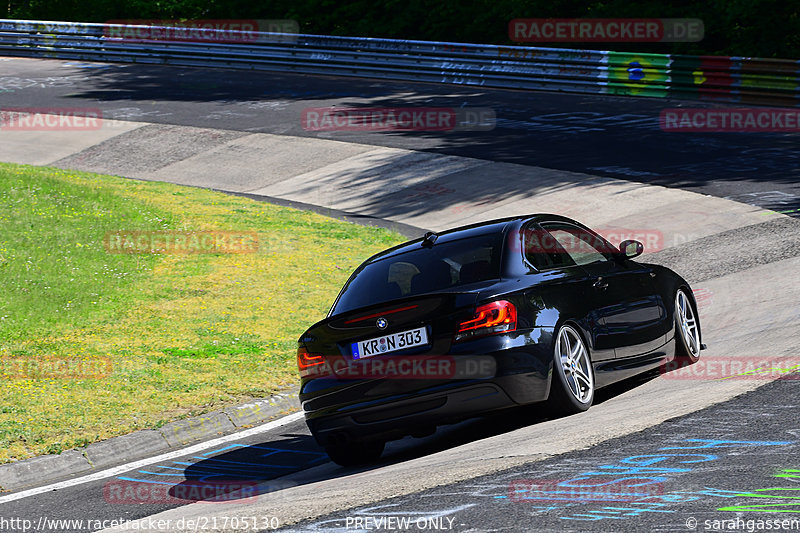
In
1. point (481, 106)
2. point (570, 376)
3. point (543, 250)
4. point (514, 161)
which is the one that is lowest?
point (570, 376)

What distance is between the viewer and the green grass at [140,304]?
8.98m

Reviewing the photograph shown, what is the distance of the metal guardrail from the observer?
80.3 ft

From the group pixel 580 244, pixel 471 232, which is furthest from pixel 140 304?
pixel 580 244

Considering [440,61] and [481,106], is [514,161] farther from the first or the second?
[440,61]

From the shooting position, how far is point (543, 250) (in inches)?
306

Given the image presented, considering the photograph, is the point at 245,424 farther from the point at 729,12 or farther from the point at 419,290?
the point at 729,12

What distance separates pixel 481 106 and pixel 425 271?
19.6 m

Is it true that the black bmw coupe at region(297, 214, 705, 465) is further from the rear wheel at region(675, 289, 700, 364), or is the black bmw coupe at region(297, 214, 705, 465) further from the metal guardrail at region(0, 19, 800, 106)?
the metal guardrail at region(0, 19, 800, 106)

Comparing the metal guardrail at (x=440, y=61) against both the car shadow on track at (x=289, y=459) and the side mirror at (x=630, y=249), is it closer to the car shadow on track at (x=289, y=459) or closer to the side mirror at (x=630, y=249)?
the side mirror at (x=630, y=249)

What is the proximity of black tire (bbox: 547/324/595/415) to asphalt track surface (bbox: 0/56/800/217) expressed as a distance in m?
8.34

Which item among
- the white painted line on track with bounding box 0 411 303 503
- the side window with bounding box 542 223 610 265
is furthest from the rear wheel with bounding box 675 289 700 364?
the white painted line on track with bounding box 0 411 303 503

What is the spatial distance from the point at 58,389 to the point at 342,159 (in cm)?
1344

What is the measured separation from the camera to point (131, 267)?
1433 centimetres

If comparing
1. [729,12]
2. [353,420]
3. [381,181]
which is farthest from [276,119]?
[353,420]
